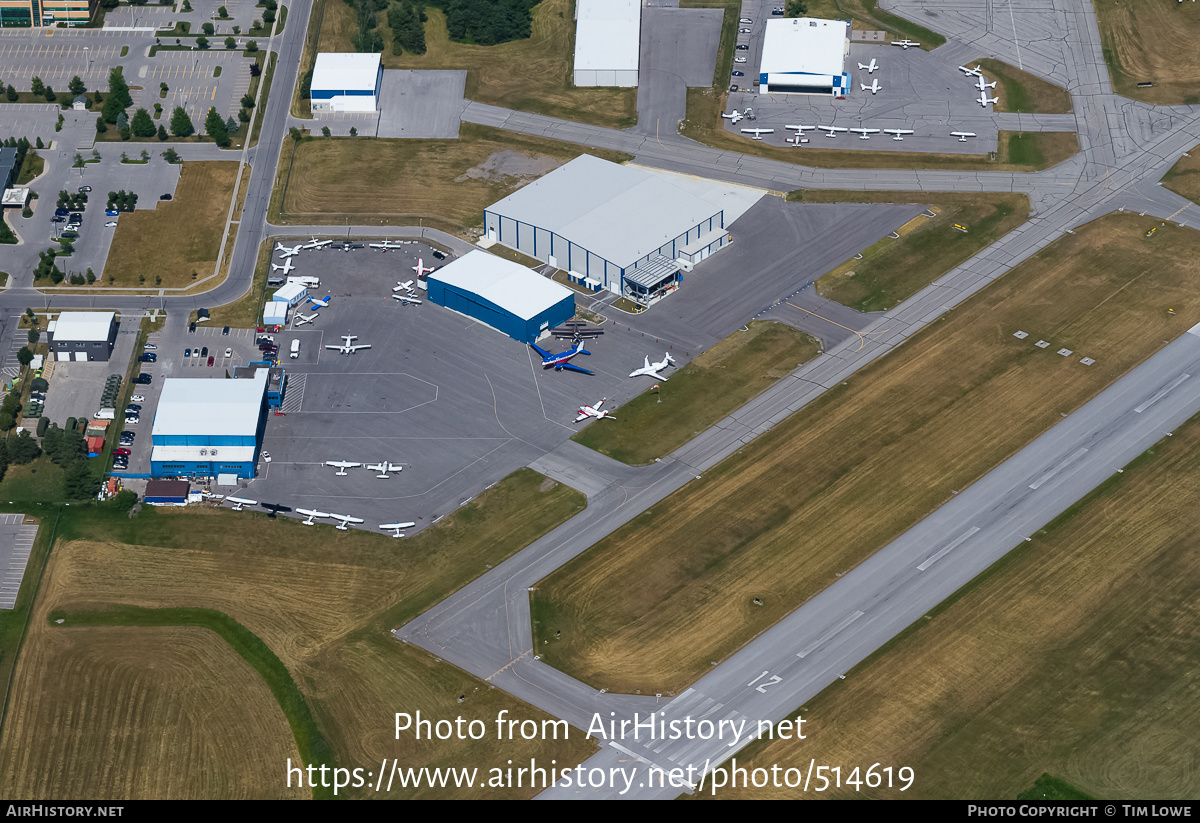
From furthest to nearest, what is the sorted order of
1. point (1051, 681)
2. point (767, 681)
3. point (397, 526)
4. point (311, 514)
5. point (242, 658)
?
point (311, 514)
point (397, 526)
point (242, 658)
point (767, 681)
point (1051, 681)

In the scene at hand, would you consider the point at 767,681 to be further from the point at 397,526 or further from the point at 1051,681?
the point at 397,526

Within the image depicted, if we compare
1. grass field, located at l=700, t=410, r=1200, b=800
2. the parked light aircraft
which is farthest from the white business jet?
grass field, located at l=700, t=410, r=1200, b=800

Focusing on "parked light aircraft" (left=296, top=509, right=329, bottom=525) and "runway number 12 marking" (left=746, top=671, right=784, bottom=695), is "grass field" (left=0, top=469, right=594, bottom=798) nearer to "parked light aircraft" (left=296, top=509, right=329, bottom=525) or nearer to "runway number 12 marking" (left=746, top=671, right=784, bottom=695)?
"parked light aircraft" (left=296, top=509, right=329, bottom=525)

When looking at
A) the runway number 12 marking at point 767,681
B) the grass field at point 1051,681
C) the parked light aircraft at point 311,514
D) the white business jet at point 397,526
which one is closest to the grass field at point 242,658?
the parked light aircraft at point 311,514

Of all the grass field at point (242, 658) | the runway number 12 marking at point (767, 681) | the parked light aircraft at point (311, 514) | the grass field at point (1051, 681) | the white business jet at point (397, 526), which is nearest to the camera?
the grass field at point (1051, 681)

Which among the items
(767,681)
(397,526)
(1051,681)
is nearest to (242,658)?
(397,526)

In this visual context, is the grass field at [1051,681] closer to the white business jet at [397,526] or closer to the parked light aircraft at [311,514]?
the white business jet at [397,526]
